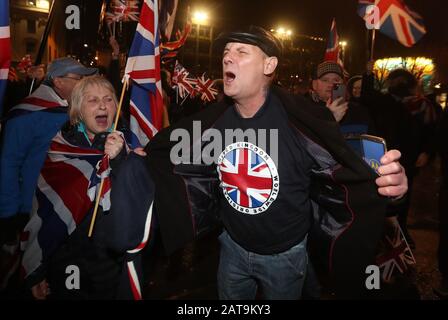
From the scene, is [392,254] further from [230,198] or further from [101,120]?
[101,120]

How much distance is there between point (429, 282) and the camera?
443 cm

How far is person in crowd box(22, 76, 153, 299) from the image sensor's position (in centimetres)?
272

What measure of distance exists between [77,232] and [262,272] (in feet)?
4.77

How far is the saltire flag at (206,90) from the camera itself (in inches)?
327

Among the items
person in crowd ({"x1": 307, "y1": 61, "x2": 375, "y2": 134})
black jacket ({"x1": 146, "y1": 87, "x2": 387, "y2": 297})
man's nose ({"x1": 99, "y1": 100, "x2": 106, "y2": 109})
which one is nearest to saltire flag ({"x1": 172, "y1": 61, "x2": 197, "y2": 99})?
person in crowd ({"x1": 307, "y1": 61, "x2": 375, "y2": 134})

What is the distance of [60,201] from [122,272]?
0.73 m

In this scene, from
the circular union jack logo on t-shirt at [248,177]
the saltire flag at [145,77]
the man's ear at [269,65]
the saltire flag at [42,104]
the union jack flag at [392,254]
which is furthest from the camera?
the union jack flag at [392,254]

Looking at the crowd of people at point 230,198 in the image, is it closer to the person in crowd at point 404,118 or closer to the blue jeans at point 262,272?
the blue jeans at point 262,272

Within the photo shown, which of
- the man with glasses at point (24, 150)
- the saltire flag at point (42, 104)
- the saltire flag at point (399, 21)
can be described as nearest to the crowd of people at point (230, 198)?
the man with glasses at point (24, 150)

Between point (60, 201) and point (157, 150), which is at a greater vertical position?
point (157, 150)

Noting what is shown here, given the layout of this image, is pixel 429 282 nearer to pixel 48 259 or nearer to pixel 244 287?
pixel 244 287

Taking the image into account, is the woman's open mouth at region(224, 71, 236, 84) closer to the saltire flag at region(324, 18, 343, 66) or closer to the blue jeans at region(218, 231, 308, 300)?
the blue jeans at region(218, 231, 308, 300)

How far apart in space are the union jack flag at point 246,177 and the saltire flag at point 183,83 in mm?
5120

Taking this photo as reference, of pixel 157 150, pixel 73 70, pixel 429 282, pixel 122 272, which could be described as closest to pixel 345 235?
pixel 157 150
